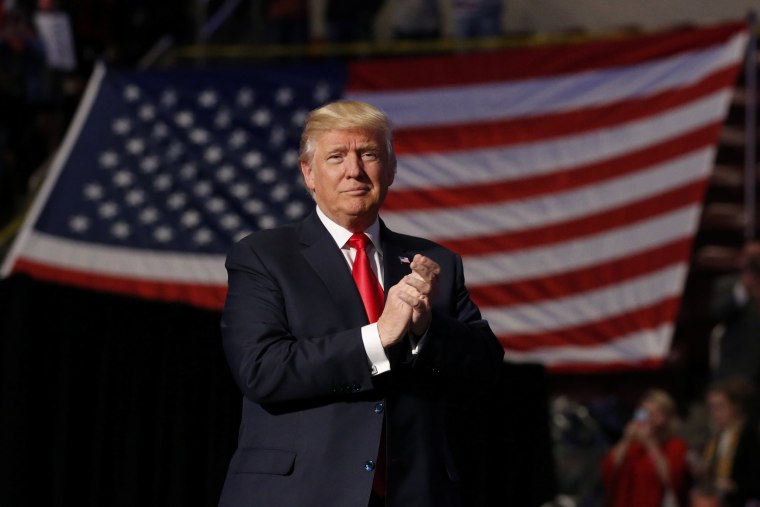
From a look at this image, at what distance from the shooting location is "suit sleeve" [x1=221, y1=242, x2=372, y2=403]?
2.55 m

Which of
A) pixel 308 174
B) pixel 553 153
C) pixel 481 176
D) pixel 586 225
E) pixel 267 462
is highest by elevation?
pixel 308 174

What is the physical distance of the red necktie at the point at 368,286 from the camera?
2.66 m

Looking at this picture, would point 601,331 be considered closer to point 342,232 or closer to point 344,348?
point 342,232

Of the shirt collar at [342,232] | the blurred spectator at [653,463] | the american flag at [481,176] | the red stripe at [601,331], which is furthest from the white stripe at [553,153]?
the shirt collar at [342,232]

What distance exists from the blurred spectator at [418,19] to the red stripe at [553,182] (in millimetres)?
2930

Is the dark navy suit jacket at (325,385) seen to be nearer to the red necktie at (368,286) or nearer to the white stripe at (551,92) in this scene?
the red necktie at (368,286)

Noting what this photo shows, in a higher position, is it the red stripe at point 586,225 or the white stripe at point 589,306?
the red stripe at point 586,225

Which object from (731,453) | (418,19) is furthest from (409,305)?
(418,19)

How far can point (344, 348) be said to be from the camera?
2555mm

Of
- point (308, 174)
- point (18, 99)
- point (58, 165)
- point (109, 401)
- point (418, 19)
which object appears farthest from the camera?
point (418, 19)

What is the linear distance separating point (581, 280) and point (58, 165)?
4.18 m

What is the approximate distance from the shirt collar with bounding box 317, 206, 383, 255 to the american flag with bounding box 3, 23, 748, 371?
287 inches

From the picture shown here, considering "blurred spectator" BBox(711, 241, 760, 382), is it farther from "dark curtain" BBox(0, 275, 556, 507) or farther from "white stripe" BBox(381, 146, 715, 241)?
"dark curtain" BBox(0, 275, 556, 507)

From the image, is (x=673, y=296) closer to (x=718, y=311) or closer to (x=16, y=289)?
(x=718, y=311)
